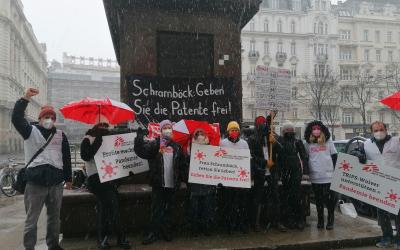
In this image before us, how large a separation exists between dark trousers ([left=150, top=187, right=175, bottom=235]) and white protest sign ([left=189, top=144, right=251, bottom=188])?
1.42 feet

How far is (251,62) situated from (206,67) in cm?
5520

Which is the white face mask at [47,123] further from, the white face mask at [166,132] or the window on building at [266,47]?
the window on building at [266,47]

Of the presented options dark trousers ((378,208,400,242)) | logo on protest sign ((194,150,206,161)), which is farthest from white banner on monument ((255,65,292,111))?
dark trousers ((378,208,400,242))

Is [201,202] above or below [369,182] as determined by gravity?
below

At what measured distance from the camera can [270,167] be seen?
23.0 feet

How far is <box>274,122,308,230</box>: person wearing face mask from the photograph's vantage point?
7.14 m

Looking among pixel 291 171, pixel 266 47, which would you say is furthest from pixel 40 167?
pixel 266 47

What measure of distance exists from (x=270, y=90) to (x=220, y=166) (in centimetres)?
206

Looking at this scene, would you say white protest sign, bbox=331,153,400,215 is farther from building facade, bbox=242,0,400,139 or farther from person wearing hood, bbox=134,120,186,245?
building facade, bbox=242,0,400,139

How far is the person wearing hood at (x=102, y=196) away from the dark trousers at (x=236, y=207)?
1.78 meters

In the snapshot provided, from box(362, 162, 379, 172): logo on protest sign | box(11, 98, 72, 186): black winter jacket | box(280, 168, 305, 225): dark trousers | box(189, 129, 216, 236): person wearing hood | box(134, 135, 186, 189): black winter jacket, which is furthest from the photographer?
box(280, 168, 305, 225): dark trousers

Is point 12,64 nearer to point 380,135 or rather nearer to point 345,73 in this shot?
point 345,73

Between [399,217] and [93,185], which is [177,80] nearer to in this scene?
[93,185]

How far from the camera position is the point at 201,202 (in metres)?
6.66
